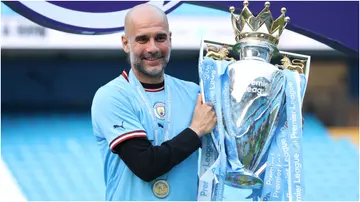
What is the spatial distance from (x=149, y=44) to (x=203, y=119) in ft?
0.80

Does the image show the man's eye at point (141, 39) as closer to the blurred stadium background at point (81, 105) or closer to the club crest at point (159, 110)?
the club crest at point (159, 110)

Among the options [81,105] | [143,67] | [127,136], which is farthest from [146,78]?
[81,105]

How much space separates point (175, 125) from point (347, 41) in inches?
40.1

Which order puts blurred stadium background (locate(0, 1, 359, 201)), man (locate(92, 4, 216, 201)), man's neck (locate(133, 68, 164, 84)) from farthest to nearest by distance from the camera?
blurred stadium background (locate(0, 1, 359, 201)), man's neck (locate(133, 68, 164, 84)), man (locate(92, 4, 216, 201))

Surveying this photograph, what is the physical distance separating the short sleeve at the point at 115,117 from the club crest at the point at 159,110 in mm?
57

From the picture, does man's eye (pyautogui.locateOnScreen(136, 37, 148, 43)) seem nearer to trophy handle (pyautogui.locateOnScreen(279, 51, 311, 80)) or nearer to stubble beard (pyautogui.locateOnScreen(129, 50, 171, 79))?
stubble beard (pyautogui.locateOnScreen(129, 50, 171, 79))

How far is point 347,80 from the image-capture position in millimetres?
6445

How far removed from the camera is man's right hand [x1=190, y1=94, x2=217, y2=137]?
1921 mm

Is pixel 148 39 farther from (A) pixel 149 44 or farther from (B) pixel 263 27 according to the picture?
(B) pixel 263 27

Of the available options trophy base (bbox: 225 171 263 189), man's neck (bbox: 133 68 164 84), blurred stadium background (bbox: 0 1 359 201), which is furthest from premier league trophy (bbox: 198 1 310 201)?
blurred stadium background (bbox: 0 1 359 201)

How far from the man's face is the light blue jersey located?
0.23ft

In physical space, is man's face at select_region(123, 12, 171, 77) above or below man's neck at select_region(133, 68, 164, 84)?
above

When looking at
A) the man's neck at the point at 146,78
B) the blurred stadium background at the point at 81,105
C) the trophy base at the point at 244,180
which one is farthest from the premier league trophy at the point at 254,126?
the blurred stadium background at the point at 81,105

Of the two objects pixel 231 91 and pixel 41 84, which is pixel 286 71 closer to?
pixel 231 91
